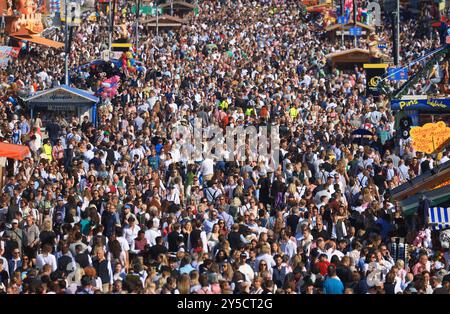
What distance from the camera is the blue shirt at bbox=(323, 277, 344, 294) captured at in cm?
1770

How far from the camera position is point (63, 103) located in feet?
111

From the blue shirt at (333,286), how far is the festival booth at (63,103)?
54.6 feet

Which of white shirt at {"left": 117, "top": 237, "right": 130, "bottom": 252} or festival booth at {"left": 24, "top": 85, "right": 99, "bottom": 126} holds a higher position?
festival booth at {"left": 24, "top": 85, "right": 99, "bottom": 126}

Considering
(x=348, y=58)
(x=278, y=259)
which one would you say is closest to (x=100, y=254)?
(x=278, y=259)

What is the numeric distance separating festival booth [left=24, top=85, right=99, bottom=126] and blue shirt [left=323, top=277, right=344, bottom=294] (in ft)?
54.6

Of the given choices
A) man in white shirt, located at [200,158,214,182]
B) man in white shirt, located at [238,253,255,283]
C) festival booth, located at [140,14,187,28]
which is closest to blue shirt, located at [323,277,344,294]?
man in white shirt, located at [238,253,255,283]

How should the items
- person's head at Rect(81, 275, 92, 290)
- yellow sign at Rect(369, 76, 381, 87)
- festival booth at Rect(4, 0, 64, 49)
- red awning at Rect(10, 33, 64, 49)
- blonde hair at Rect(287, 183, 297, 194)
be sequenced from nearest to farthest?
person's head at Rect(81, 275, 92, 290), blonde hair at Rect(287, 183, 297, 194), yellow sign at Rect(369, 76, 381, 87), red awning at Rect(10, 33, 64, 49), festival booth at Rect(4, 0, 64, 49)

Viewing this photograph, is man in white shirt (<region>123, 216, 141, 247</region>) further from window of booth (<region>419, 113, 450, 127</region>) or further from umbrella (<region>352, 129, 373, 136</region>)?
window of booth (<region>419, 113, 450, 127</region>)

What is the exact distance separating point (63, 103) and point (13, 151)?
825 cm

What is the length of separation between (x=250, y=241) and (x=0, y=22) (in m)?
35.5

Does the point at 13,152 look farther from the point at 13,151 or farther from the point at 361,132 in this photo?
the point at 361,132

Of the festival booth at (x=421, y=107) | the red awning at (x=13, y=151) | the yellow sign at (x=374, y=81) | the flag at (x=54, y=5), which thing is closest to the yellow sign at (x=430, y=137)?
the red awning at (x=13, y=151)

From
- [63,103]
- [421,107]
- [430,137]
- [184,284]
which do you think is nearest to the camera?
[184,284]
